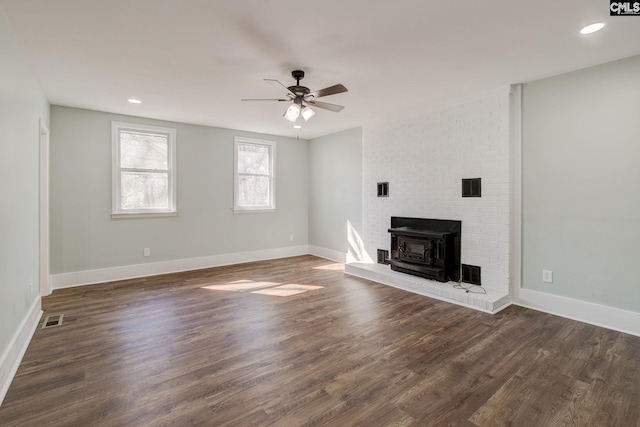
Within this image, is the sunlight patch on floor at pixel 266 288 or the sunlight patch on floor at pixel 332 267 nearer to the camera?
the sunlight patch on floor at pixel 266 288

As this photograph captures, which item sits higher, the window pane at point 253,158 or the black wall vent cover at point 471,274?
the window pane at point 253,158

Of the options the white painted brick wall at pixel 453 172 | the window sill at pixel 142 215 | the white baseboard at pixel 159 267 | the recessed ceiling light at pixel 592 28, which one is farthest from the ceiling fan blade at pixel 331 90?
the white baseboard at pixel 159 267

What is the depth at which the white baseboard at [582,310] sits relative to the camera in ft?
9.68

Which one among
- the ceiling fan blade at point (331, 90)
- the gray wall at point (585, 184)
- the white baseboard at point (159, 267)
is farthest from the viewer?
the white baseboard at point (159, 267)

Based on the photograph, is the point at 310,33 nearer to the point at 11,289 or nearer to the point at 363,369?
the point at 363,369

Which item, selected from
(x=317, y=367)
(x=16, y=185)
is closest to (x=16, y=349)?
(x=16, y=185)

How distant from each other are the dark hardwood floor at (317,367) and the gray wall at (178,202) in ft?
3.69

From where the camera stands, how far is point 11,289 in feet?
7.90

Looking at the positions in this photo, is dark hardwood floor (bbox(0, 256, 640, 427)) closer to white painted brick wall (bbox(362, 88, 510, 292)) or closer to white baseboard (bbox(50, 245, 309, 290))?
white baseboard (bbox(50, 245, 309, 290))

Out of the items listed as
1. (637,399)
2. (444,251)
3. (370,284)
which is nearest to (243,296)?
Answer: (370,284)

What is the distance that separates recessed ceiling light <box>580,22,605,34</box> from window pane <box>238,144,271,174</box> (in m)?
5.07

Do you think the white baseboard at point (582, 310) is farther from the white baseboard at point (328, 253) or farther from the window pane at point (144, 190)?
the window pane at point (144, 190)

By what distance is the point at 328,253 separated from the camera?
6.52 metres

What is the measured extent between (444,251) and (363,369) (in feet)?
7.47
